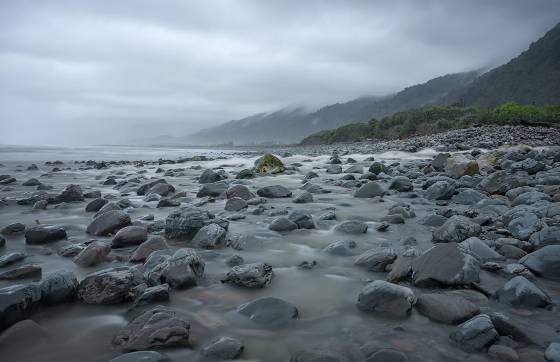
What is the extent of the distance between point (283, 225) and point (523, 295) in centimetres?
253

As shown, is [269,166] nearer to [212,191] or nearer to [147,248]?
[212,191]

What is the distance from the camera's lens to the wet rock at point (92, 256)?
331cm

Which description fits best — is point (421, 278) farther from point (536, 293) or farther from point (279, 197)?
point (279, 197)

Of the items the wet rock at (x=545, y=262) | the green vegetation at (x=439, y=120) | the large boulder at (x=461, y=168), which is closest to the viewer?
the wet rock at (x=545, y=262)

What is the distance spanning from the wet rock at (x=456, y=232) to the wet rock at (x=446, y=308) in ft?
4.80

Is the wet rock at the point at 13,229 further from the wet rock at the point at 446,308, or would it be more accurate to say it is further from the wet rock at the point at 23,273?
the wet rock at the point at 446,308

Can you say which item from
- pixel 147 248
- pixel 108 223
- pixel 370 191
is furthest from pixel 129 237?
pixel 370 191

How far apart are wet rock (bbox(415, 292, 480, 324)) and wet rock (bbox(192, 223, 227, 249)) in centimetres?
212

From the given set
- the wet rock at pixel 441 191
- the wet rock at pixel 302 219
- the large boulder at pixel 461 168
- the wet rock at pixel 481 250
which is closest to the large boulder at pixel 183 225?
the wet rock at pixel 302 219

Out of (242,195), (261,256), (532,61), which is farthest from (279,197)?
(532,61)

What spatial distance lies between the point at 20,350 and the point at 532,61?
408ft

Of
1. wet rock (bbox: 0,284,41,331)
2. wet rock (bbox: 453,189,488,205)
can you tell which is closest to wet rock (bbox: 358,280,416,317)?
wet rock (bbox: 0,284,41,331)

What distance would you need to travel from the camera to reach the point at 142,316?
2.20 meters

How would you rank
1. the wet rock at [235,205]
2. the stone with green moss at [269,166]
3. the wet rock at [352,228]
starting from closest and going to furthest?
the wet rock at [352,228] → the wet rock at [235,205] → the stone with green moss at [269,166]
